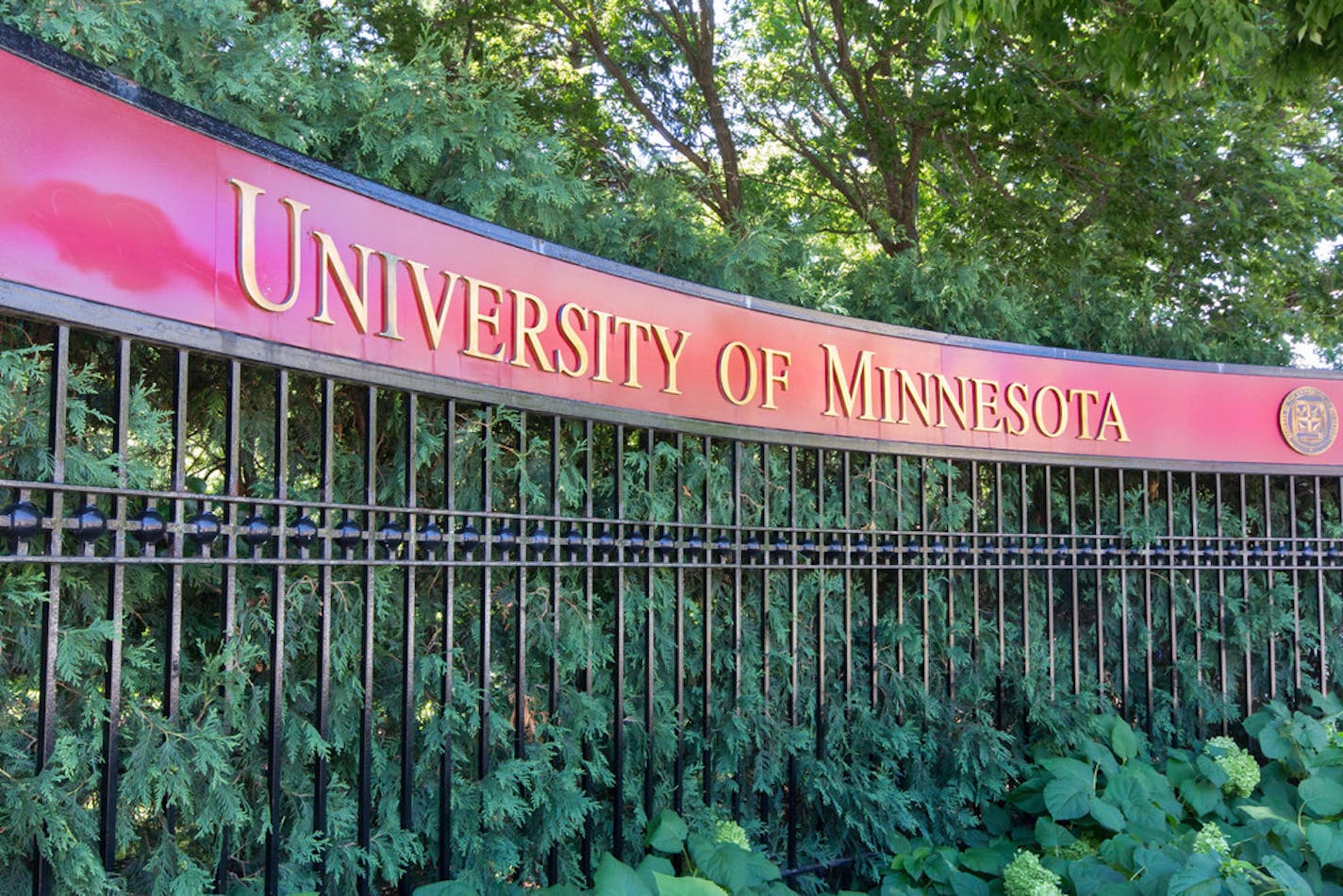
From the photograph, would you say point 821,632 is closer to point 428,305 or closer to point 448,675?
point 448,675

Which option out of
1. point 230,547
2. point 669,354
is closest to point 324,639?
point 230,547

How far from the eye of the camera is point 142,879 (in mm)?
2779

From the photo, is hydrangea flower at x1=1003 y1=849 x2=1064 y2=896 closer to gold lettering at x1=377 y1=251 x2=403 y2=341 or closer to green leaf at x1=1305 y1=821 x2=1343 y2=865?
green leaf at x1=1305 y1=821 x2=1343 y2=865

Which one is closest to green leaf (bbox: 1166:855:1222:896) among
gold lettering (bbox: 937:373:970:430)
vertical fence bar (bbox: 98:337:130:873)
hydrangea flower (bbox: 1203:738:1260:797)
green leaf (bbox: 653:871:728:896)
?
hydrangea flower (bbox: 1203:738:1260:797)

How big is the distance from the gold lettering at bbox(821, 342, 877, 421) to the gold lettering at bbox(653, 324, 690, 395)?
0.82m

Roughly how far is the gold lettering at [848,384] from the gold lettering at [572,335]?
50.6 inches

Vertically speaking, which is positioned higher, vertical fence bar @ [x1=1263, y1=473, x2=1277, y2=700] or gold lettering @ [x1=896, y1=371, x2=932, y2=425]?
gold lettering @ [x1=896, y1=371, x2=932, y2=425]

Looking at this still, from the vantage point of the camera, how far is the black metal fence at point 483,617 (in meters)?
2.60

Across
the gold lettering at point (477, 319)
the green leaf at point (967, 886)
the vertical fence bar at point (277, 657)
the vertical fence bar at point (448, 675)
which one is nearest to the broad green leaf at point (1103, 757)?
the green leaf at point (967, 886)

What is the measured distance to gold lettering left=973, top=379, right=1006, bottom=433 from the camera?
16.7 ft

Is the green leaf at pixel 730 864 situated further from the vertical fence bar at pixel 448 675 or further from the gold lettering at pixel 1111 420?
the gold lettering at pixel 1111 420

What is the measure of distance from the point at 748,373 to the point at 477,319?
1279 millimetres

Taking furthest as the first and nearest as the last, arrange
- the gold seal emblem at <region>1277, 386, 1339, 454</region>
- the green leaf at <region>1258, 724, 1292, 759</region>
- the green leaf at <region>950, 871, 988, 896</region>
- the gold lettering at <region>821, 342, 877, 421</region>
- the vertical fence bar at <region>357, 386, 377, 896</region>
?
the gold seal emblem at <region>1277, 386, 1339, 454</region> → the green leaf at <region>1258, 724, 1292, 759</region> → the gold lettering at <region>821, 342, 877, 421</region> → the green leaf at <region>950, 871, 988, 896</region> → the vertical fence bar at <region>357, 386, 377, 896</region>

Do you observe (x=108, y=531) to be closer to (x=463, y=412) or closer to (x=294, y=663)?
(x=294, y=663)
